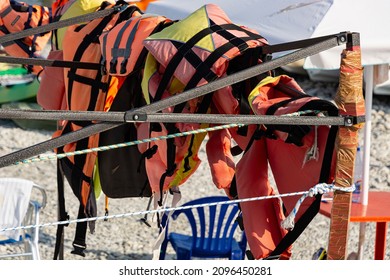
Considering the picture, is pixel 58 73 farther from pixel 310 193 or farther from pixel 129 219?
pixel 129 219

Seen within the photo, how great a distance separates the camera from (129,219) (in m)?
6.57

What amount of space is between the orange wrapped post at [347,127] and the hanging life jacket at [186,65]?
13.5 inches

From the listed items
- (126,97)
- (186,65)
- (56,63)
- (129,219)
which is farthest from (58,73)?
(129,219)

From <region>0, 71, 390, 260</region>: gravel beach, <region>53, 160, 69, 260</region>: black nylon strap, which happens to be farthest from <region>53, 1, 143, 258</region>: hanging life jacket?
<region>0, 71, 390, 260</region>: gravel beach

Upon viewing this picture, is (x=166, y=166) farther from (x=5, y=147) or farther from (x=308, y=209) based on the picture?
(x=5, y=147)

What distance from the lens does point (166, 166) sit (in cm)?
306

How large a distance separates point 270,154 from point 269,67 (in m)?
0.37

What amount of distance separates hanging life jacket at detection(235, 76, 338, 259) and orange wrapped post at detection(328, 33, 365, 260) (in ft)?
0.14

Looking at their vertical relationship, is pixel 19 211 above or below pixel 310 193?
below

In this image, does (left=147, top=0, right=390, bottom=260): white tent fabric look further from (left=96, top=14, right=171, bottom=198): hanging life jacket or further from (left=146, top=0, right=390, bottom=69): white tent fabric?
(left=96, top=14, right=171, bottom=198): hanging life jacket

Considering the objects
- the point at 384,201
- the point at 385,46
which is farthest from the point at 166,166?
the point at 384,201

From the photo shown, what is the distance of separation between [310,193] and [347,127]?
0.22 meters

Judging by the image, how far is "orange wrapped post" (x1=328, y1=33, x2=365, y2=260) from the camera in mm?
2428

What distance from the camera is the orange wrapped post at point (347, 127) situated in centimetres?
243
